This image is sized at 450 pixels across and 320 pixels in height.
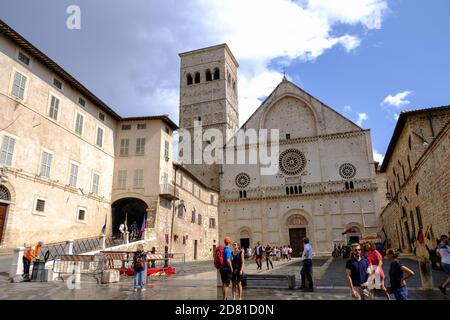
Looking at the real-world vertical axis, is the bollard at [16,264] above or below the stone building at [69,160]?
below

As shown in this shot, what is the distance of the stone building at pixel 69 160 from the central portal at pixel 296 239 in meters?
12.1

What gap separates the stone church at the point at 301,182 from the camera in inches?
1356

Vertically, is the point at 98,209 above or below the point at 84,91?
below

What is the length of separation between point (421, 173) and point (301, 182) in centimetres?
2063

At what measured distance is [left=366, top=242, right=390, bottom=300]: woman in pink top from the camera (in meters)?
6.72

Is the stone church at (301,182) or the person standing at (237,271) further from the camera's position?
the stone church at (301,182)

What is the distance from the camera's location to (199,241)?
3297 cm

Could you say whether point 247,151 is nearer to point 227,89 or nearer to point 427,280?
point 227,89

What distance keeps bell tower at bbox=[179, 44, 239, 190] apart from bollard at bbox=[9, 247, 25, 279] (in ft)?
99.4

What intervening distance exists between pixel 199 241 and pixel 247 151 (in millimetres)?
12558

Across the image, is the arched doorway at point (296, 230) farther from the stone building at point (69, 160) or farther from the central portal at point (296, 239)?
the stone building at point (69, 160)

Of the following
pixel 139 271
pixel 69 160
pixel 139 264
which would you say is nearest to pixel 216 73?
pixel 69 160

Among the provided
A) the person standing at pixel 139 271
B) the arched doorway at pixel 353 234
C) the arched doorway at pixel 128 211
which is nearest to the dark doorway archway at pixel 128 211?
the arched doorway at pixel 128 211
